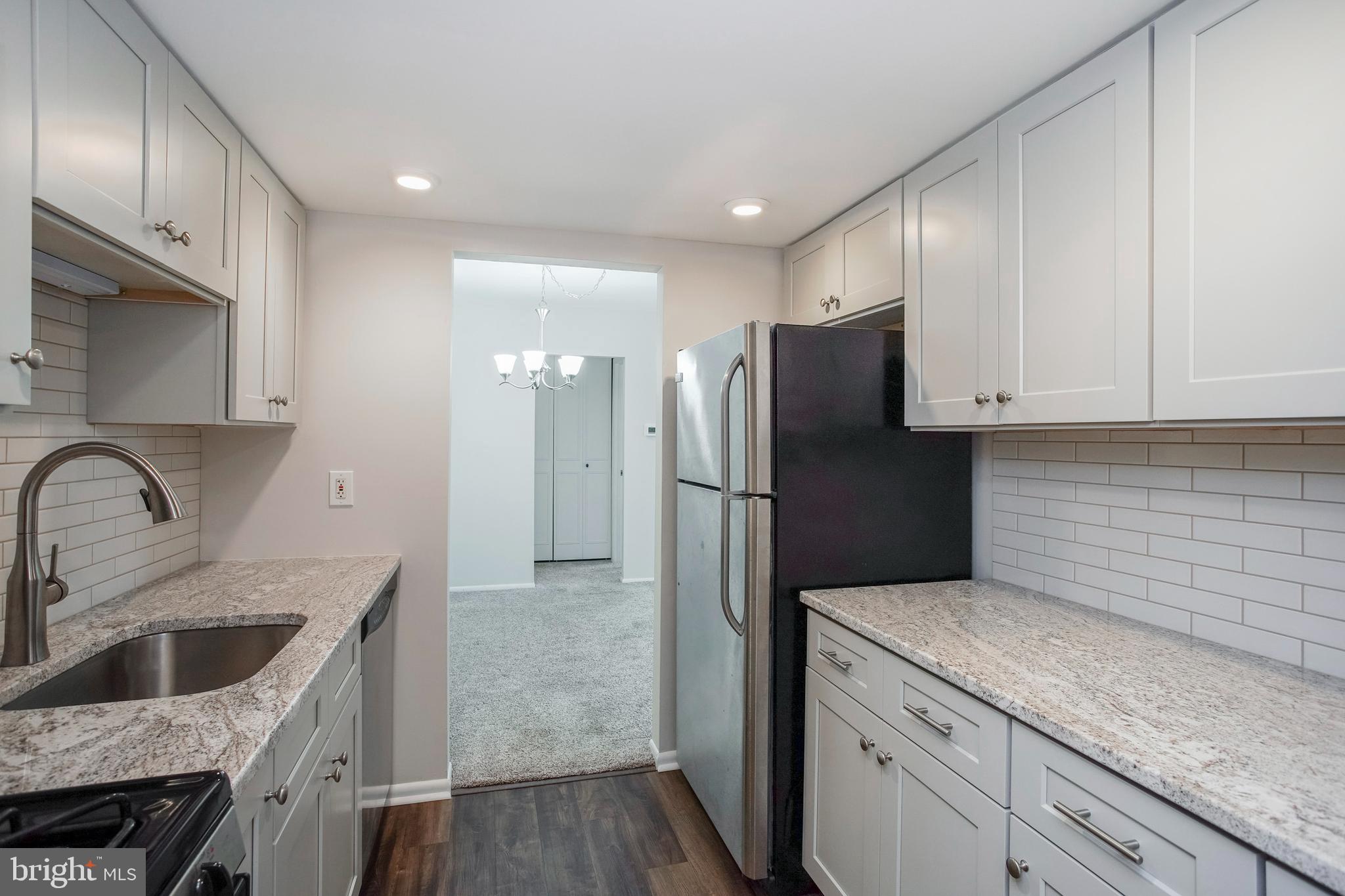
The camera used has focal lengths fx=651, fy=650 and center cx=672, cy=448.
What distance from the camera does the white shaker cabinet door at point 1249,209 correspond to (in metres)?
1.05

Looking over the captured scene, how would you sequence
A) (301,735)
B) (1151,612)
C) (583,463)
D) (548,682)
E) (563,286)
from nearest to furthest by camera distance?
1. (301,735)
2. (1151,612)
3. (548,682)
4. (563,286)
5. (583,463)

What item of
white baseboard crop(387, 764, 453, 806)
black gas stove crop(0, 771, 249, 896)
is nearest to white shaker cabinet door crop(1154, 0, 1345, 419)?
black gas stove crop(0, 771, 249, 896)

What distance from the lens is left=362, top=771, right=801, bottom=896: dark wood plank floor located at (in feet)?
6.72

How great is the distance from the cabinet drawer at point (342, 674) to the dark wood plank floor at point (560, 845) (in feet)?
2.62

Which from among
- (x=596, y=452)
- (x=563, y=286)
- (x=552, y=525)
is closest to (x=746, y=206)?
(x=563, y=286)

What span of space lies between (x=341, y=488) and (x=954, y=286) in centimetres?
225

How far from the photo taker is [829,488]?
2.04 m

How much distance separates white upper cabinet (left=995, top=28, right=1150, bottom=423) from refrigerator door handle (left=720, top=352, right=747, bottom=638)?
782 mm

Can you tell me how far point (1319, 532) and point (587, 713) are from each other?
286cm

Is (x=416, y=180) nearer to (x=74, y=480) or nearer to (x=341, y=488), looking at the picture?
(x=341, y=488)

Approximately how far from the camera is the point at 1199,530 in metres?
1.54

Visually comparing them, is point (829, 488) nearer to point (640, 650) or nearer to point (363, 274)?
point (363, 274)

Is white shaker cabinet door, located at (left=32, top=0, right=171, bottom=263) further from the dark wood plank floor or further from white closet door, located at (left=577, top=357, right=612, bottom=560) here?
white closet door, located at (left=577, top=357, right=612, bottom=560)

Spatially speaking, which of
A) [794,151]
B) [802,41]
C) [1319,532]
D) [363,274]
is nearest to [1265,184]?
[1319,532]
